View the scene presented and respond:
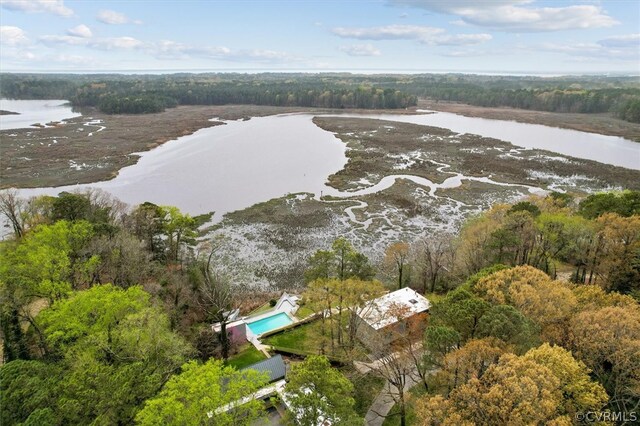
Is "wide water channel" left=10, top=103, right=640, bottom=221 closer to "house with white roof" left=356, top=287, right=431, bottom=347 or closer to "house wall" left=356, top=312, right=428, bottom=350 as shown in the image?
"house with white roof" left=356, top=287, right=431, bottom=347

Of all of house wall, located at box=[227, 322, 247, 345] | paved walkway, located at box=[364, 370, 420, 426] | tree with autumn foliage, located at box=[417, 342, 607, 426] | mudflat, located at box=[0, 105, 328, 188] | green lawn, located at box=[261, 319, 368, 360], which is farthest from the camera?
mudflat, located at box=[0, 105, 328, 188]

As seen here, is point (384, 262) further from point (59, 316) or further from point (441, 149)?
point (441, 149)

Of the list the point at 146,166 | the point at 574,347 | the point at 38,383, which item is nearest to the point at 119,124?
the point at 146,166

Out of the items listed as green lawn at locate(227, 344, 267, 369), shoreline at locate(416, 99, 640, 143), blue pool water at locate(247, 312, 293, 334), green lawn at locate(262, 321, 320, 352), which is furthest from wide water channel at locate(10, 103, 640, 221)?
green lawn at locate(227, 344, 267, 369)

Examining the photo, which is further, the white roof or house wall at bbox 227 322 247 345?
house wall at bbox 227 322 247 345

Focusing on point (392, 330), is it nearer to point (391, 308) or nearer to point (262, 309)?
point (391, 308)

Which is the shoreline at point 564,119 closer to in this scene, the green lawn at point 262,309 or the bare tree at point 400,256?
the bare tree at point 400,256

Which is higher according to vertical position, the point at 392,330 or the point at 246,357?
the point at 392,330

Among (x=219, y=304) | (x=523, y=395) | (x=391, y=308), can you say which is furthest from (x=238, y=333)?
(x=523, y=395)
